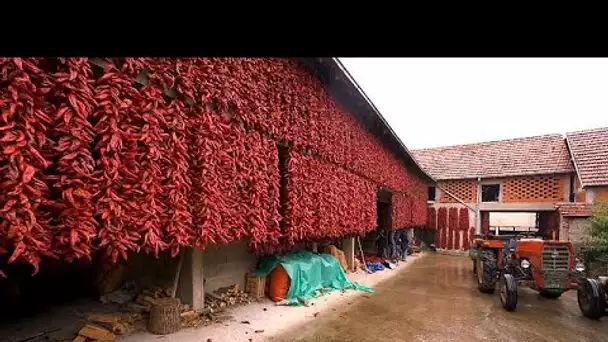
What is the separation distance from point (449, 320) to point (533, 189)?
1537cm

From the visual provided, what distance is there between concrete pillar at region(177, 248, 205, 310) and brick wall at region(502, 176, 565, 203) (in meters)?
19.1

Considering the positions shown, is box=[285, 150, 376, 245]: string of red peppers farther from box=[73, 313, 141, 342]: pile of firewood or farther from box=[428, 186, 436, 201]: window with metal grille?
box=[428, 186, 436, 201]: window with metal grille

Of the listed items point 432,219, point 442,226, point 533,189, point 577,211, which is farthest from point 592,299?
point 432,219

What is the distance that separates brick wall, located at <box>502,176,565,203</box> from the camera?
1775cm

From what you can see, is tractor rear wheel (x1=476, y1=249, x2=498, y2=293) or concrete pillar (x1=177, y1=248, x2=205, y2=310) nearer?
concrete pillar (x1=177, y1=248, x2=205, y2=310)

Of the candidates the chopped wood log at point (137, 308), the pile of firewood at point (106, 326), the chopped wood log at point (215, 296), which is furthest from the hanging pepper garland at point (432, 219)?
the pile of firewood at point (106, 326)

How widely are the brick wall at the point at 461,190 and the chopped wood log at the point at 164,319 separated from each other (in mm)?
20006

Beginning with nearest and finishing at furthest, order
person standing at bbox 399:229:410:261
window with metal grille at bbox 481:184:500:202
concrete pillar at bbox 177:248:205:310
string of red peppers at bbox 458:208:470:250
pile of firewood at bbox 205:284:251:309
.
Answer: concrete pillar at bbox 177:248:205:310 < pile of firewood at bbox 205:284:251:309 < person standing at bbox 399:229:410:261 < string of red peppers at bbox 458:208:470:250 < window with metal grille at bbox 481:184:500:202

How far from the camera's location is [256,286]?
7.57 metres

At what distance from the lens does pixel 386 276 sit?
12.0 meters

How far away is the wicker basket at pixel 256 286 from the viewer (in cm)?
755

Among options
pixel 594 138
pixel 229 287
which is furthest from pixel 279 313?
pixel 594 138

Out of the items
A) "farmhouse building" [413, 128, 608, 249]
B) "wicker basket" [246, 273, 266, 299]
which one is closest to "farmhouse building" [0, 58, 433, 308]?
"wicker basket" [246, 273, 266, 299]

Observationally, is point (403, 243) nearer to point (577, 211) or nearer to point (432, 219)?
point (432, 219)
